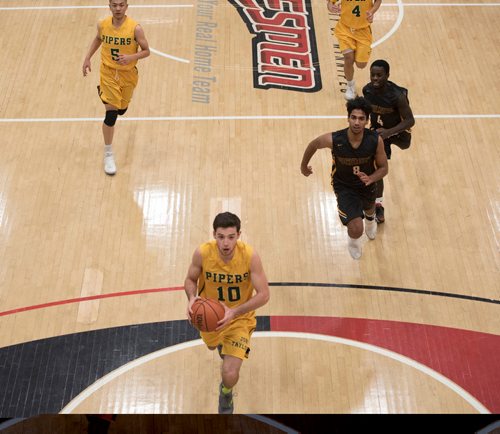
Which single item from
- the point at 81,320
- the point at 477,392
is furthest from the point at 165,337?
the point at 477,392

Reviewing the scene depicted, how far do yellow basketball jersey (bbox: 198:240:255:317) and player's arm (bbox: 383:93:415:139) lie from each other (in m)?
2.11

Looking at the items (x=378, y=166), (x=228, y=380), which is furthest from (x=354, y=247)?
(x=228, y=380)

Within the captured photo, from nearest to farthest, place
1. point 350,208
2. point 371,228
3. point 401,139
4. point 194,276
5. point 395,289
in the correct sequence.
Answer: point 194,276 < point 350,208 < point 395,289 < point 401,139 < point 371,228

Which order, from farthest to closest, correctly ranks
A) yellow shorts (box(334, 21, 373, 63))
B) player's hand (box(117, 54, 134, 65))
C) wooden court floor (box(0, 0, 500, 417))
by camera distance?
yellow shorts (box(334, 21, 373, 63)) < player's hand (box(117, 54, 134, 65)) < wooden court floor (box(0, 0, 500, 417))

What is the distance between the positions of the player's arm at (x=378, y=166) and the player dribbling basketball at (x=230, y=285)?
140 centimetres

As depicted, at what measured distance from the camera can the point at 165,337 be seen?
6238 mm

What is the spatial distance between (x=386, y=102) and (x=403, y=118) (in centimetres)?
20

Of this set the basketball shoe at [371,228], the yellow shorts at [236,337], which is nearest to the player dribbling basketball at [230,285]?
the yellow shorts at [236,337]

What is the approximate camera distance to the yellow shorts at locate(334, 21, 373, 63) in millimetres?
8516

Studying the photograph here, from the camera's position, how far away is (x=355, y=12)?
27.6 feet

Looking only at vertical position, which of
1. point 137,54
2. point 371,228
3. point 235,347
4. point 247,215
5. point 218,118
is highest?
point 137,54

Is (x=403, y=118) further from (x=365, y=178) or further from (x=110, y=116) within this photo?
(x=110, y=116)

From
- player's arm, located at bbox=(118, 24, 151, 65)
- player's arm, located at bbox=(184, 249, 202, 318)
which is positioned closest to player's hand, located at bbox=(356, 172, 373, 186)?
player's arm, located at bbox=(184, 249, 202, 318)

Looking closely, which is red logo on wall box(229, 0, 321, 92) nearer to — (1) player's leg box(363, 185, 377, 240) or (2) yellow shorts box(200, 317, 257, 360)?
(1) player's leg box(363, 185, 377, 240)
